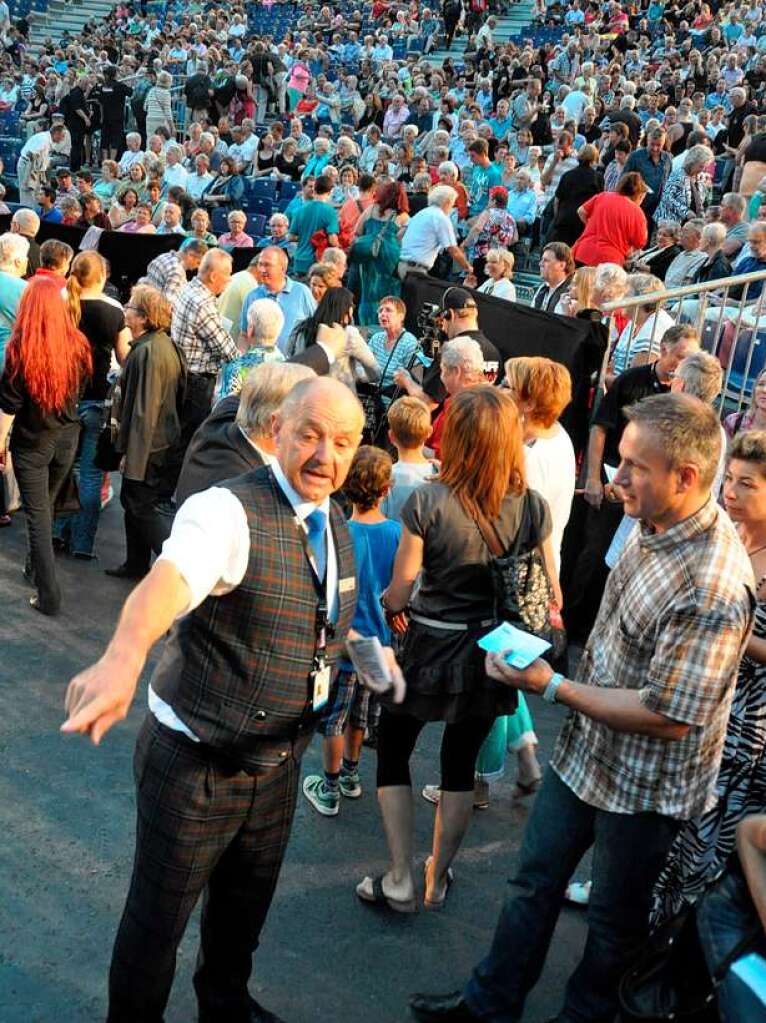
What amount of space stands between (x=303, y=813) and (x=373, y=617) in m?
0.83

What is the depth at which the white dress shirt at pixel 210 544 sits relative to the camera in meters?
2.38

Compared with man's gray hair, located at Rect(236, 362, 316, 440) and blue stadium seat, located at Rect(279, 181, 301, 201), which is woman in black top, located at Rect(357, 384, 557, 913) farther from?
blue stadium seat, located at Rect(279, 181, 301, 201)

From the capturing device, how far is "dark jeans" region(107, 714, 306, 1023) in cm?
272

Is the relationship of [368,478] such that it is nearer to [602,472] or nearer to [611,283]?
[602,472]

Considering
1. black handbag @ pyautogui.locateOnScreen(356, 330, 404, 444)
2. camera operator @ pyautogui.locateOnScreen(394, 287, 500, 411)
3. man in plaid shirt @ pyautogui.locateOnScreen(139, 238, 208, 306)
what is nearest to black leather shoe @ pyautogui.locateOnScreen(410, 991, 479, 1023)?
camera operator @ pyautogui.locateOnScreen(394, 287, 500, 411)

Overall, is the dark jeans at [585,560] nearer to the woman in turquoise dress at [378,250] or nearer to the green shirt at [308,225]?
the woman in turquoise dress at [378,250]

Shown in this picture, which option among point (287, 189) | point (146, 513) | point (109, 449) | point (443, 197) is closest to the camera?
point (146, 513)

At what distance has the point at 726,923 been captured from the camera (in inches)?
104

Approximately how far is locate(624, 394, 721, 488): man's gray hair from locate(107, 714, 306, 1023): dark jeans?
1.16 m

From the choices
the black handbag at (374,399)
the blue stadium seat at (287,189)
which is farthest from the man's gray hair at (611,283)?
the blue stadium seat at (287,189)

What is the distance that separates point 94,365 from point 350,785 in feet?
10.8

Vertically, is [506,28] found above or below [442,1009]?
above

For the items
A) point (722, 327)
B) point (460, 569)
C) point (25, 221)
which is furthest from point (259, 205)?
point (460, 569)

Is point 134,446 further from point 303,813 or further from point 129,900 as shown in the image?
point 129,900
